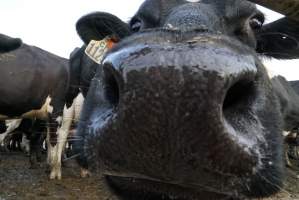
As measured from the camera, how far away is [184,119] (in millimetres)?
1305

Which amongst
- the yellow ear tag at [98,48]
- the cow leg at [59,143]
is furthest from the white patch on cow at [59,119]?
the yellow ear tag at [98,48]

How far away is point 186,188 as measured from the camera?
1657 millimetres

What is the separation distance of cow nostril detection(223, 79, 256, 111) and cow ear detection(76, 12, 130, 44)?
2.62m

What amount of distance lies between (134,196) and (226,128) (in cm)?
83

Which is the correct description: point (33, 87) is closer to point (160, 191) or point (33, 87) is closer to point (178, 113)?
point (160, 191)

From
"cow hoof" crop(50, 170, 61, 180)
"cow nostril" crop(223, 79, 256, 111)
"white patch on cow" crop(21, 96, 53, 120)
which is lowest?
"cow hoof" crop(50, 170, 61, 180)

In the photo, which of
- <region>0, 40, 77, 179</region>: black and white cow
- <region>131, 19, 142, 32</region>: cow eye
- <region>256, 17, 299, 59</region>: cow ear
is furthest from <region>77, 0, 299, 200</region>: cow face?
<region>0, 40, 77, 179</region>: black and white cow

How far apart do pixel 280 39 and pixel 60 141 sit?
18.1 feet

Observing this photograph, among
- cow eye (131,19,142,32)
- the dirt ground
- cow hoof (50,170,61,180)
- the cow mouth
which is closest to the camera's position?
the cow mouth

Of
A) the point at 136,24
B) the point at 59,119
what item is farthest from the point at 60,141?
the point at 136,24

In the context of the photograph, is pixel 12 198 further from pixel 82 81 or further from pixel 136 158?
pixel 136 158

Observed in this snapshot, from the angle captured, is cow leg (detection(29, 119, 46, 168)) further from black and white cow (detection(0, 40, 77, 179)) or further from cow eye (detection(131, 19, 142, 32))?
cow eye (detection(131, 19, 142, 32))

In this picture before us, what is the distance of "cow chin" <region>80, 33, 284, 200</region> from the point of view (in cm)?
130

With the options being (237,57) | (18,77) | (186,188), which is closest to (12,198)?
(18,77)
